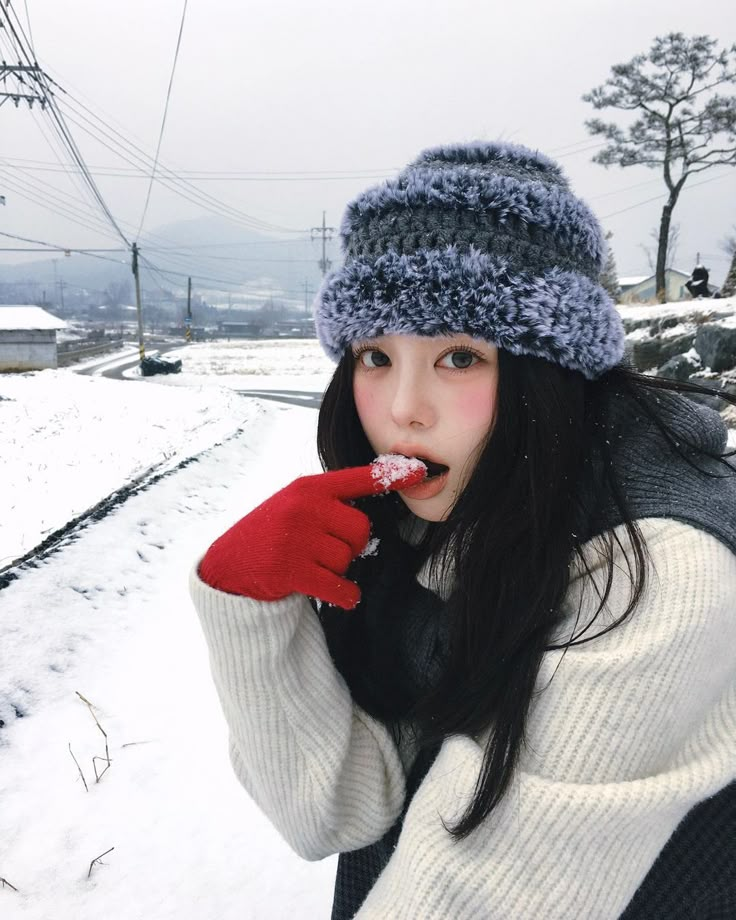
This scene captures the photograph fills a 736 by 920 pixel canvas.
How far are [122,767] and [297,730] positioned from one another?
6.35 feet

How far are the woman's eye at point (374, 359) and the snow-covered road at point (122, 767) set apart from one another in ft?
6.34

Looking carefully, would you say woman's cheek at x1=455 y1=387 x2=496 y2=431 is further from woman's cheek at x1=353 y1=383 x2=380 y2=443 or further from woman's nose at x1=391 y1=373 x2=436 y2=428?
woman's cheek at x1=353 y1=383 x2=380 y2=443

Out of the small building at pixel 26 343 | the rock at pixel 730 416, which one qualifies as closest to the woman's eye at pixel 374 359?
the rock at pixel 730 416

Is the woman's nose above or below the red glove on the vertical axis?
above

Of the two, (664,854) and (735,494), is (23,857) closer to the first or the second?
(664,854)

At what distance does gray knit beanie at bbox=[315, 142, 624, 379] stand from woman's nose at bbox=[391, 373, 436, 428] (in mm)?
99

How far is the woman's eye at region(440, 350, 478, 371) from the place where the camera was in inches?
45.8

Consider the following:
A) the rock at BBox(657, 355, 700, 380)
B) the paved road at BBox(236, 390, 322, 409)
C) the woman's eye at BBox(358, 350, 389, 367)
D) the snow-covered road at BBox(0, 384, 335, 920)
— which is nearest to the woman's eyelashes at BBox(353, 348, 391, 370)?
the woman's eye at BBox(358, 350, 389, 367)

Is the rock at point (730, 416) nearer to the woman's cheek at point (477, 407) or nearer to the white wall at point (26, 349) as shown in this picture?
the woman's cheek at point (477, 407)

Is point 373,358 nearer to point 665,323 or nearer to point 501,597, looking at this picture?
point 501,597

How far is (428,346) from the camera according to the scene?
1168mm

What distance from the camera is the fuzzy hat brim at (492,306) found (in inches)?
43.5

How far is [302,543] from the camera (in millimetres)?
1064

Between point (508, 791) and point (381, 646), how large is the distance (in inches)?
21.2
